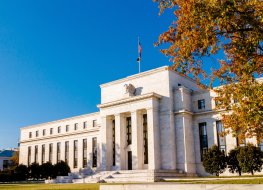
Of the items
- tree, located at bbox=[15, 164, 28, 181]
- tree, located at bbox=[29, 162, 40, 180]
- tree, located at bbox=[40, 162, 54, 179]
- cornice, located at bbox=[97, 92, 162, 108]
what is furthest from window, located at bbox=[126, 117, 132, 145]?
tree, located at bbox=[15, 164, 28, 181]

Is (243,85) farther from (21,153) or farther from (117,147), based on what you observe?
(21,153)

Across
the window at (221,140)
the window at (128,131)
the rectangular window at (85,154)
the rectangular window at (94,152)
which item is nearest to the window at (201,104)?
the window at (221,140)

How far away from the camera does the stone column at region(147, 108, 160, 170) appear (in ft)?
148

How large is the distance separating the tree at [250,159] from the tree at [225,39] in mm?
17695

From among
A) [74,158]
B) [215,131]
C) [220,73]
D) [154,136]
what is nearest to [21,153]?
[74,158]

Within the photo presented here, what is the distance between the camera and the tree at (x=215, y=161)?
40.1m

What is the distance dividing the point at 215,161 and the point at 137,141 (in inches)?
476

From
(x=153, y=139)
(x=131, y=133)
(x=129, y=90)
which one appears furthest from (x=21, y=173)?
(x=153, y=139)

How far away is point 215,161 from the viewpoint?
40094mm

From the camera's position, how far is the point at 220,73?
20.5 m

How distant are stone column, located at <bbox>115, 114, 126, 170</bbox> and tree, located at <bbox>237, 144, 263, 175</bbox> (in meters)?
18.3

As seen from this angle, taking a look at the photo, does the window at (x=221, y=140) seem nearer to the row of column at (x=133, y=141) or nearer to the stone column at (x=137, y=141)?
the row of column at (x=133, y=141)

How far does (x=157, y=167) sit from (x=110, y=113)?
11871 millimetres

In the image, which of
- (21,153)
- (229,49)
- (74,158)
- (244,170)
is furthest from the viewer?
(21,153)
